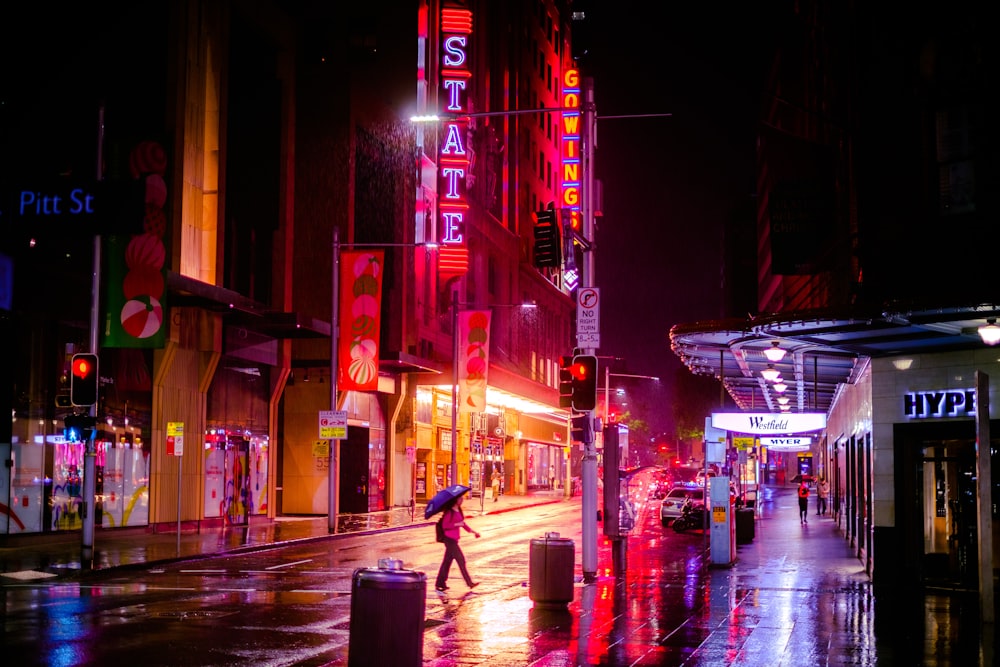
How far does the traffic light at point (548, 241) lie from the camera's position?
766 inches

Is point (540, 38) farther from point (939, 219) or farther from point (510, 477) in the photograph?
point (939, 219)

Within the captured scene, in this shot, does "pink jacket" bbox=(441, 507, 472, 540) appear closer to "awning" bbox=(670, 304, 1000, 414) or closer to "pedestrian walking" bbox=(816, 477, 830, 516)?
"awning" bbox=(670, 304, 1000, 414)

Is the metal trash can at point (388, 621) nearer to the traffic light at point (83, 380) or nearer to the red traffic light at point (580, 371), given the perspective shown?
the red traffic light at point (580, 371)

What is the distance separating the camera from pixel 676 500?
41344 millimetres

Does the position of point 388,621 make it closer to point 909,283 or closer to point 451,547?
point 451,547

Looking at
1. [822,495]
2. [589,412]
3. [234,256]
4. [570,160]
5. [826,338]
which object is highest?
[570,160]

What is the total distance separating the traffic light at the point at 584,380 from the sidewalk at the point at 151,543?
10155 mm

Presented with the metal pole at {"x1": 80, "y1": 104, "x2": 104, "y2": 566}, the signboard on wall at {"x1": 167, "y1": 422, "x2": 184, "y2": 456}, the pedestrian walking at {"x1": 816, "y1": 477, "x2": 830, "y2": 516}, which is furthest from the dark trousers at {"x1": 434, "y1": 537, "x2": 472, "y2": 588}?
the pedestrian walking at {"x1": 816, "y1": 477, "x2": 830, "y2": 516}

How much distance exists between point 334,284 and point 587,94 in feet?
51.0

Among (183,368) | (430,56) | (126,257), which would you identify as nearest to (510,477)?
(430,56)

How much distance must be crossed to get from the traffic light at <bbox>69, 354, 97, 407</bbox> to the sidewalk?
3.38 metres

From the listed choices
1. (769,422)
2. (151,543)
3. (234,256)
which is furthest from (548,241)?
(234,256)

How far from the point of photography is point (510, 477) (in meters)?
75.0

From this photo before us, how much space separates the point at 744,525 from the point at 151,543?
16490 millimetres
